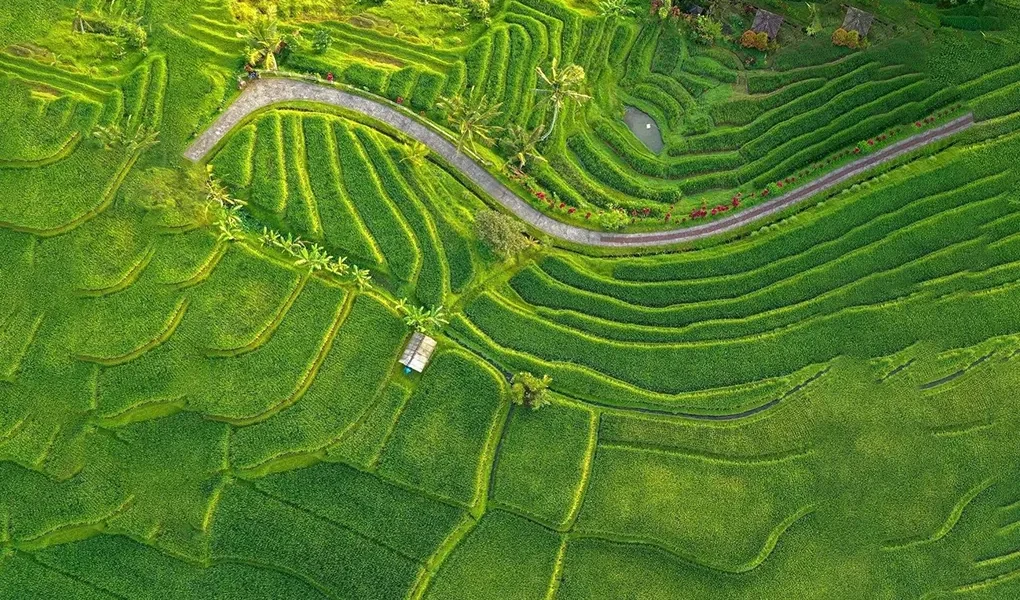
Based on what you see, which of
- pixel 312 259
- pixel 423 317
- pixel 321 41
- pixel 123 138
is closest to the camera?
pixel 423 317

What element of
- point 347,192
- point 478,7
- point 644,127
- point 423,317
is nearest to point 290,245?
point 347,192

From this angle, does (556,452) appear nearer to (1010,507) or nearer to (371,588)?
(371,588)

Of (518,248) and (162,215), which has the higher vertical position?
(518,248)

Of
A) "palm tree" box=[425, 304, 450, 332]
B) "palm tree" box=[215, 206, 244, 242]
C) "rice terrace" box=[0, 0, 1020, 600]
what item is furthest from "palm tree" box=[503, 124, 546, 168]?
"palm tree" box=[215, 206, 244, 242]

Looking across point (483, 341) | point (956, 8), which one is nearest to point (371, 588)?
point (483, 341)

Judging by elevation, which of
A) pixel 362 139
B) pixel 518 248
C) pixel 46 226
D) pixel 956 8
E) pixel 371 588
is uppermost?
pixel 956 8

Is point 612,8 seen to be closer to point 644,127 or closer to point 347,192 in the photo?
point 644,127

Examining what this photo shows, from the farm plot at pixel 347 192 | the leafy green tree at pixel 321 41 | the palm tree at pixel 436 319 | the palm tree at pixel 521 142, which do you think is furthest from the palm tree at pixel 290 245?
the palm tree at pixel 521 142

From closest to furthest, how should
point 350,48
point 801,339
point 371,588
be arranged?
point 371,588 < point 801,339 < point 350,48

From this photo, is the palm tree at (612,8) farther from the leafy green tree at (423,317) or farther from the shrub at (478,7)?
the leafy green tree at (423,317)
